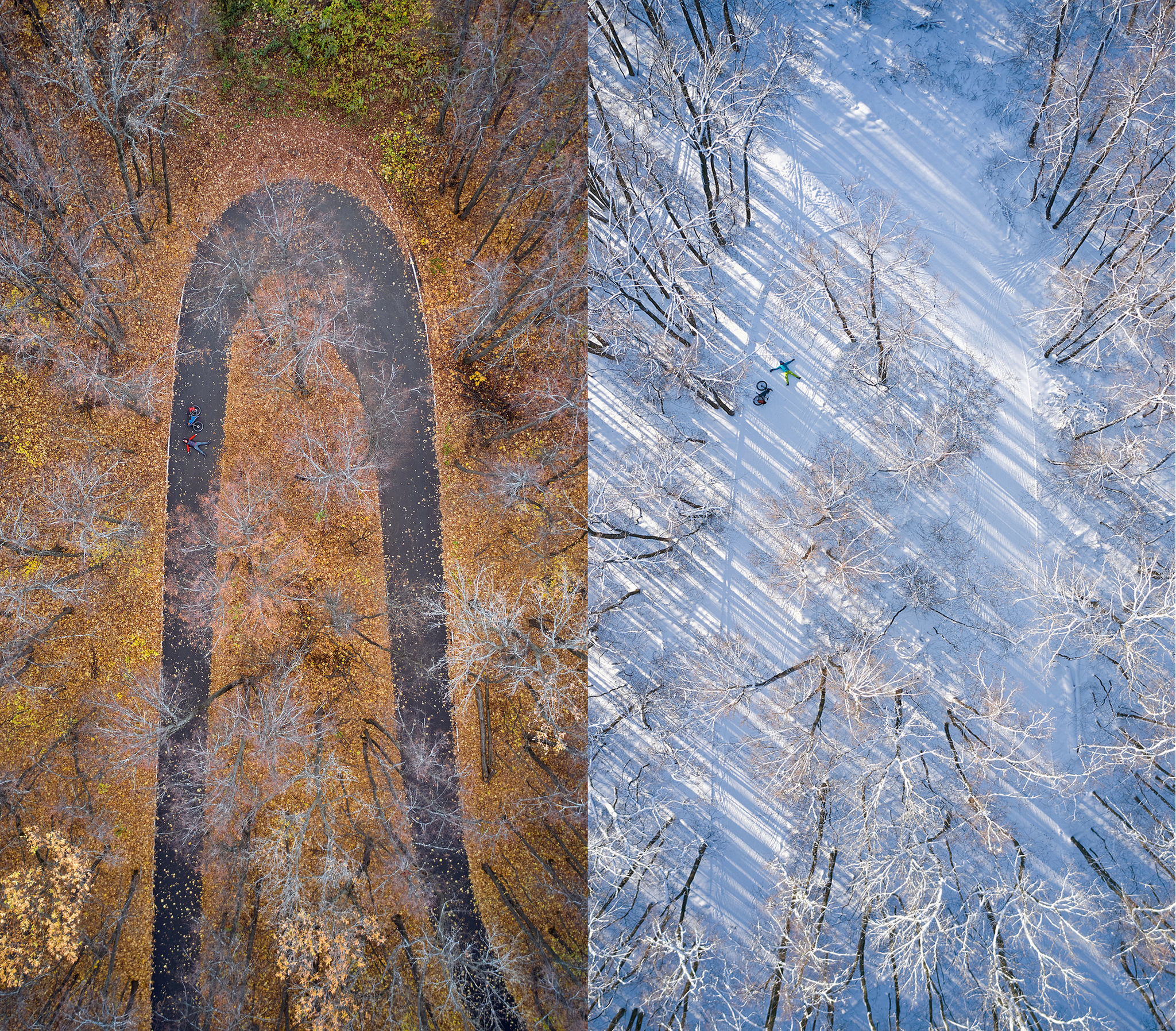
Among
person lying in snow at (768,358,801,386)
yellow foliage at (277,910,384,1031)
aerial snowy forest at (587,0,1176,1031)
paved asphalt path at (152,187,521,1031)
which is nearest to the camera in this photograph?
yellow foliage at (277,910,384,1031)

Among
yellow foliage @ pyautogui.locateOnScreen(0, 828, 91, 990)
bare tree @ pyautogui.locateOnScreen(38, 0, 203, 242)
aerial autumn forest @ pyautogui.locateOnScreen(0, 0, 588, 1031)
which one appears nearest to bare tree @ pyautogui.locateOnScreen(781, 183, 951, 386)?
aerial autumn forest @ pyautogui.locateOnScreen(0, 0, 588, 1031)

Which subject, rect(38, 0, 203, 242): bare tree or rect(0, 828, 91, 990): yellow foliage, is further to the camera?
rect(38, 0, 203, 242): bare tree

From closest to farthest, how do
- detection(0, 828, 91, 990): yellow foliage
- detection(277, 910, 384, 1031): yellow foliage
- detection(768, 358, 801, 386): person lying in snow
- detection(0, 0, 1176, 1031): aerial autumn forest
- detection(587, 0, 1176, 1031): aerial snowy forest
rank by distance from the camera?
detection(0, 828, 91, 990): yellow foliage < detection(277, 910, 384, 1031): yellow foliage < detection(587, 0, 1176, 1031): aerial snowy forest < detection(0, 0, 1176, 1031): aerial autumn forest < detection(768, 358, 801, 386): person lying in snow

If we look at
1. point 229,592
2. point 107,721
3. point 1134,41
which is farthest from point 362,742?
point 1134,41

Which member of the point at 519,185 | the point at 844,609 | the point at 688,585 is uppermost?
the point at 519,185

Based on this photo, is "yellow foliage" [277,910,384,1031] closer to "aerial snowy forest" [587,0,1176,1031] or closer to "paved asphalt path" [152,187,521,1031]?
"paved asphalt path" [152,187,521,1031]

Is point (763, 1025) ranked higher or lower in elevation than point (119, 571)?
higher

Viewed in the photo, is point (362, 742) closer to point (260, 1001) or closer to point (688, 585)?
point (260, 1001)

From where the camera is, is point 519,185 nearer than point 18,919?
No
